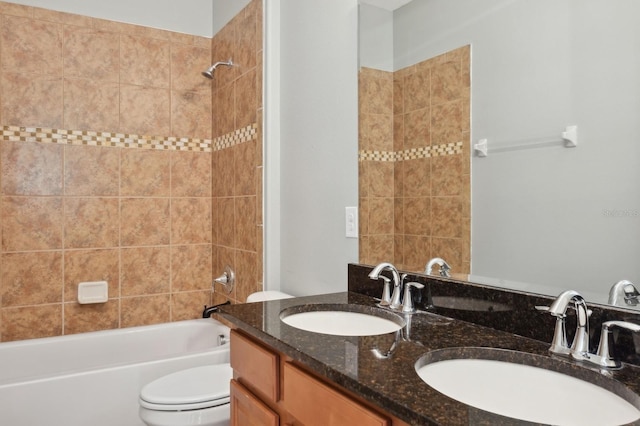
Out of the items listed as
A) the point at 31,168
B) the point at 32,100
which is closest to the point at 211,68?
the point at 32,100

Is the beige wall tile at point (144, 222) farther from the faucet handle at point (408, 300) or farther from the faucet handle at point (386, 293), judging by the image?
the faucet handle at point (408, 300)

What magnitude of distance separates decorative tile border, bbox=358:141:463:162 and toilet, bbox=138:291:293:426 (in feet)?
3.52

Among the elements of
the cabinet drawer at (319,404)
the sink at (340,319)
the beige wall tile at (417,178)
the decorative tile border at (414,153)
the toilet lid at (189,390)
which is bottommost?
the toilet lid at (189,390)

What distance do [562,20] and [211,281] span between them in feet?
8.80

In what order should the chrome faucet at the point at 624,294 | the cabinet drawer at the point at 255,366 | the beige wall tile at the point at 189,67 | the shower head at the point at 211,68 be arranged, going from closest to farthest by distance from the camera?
the chrome faucet at the point at 624,294
the cabinet drawer at the point at 255,366
the shower head at the point at 211,68
the beige wall tile at the point at 189,67

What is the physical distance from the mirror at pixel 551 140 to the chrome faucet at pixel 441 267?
27 mm

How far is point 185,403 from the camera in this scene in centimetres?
173

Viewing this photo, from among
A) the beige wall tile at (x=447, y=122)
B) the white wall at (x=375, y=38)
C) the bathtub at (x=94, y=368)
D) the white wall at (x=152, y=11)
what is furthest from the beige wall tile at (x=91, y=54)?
the beige wall tile at (x=447, y=122)

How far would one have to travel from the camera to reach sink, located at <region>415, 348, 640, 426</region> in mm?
815

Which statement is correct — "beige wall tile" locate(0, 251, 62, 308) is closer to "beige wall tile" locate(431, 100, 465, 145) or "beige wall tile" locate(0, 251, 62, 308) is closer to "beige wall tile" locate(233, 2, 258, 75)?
"beige wall tile" locate(233, 2, 258, 75)

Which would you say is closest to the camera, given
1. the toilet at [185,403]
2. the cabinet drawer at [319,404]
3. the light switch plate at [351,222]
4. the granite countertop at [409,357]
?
the granite countertop at [409,357]

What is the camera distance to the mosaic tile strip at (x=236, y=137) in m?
2.60

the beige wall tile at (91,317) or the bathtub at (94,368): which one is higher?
the beige wall tile at (91,317)

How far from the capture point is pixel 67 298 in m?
2.82
